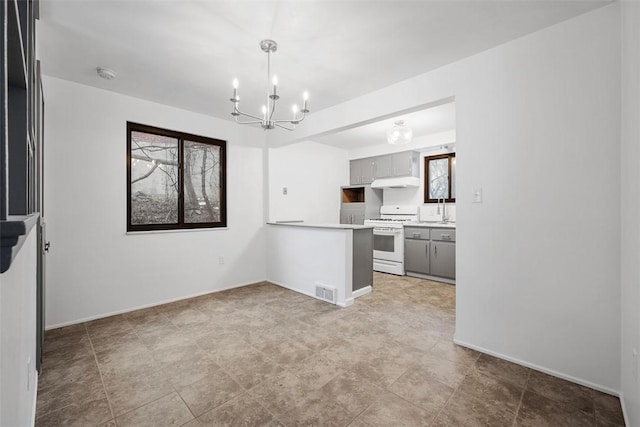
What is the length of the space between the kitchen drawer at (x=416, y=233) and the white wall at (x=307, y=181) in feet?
5.39

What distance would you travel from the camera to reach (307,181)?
17.6 ft

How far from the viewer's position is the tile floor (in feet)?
5.36

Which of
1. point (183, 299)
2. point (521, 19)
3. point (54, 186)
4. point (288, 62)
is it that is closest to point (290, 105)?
point (288, 62)

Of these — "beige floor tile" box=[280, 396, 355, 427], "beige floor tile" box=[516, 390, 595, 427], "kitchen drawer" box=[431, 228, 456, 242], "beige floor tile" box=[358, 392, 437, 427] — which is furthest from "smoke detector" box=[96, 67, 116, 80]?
"kitchen drawer" box=[431, 228, 456, 242]

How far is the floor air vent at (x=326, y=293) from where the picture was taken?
3538mm

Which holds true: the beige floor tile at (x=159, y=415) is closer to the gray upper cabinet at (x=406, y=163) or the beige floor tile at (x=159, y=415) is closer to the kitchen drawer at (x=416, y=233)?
the kitchen drawer at (x=416, y=233)

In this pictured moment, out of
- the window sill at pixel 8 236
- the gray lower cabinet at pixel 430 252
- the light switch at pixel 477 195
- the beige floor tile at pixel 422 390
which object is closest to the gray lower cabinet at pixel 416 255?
the gray lower cabinet at pixel 430 252

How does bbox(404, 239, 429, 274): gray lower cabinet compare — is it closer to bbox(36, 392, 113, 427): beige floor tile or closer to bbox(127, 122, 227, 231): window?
bbox(127, 122, 227, 231): window

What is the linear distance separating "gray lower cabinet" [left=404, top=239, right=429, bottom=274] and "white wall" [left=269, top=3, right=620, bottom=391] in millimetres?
2339

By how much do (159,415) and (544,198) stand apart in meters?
2.85

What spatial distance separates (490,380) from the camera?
77.2 inches

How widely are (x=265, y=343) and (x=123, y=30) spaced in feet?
8.85

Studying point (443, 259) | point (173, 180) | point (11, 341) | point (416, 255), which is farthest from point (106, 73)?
point (443, 259)

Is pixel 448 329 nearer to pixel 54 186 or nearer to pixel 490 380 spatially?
pixel 490 380
